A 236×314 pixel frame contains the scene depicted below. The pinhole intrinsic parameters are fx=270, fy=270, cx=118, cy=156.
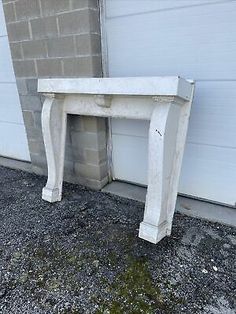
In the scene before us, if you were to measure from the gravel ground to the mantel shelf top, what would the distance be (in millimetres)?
1032

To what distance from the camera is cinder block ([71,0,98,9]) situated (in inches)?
84.7

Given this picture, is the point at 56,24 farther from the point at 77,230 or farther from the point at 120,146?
the point at 77,230

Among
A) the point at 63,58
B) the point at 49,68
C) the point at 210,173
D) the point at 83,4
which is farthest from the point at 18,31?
the point at 210,173

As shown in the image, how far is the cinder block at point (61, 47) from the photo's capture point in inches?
92.0

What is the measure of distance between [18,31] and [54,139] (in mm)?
1152

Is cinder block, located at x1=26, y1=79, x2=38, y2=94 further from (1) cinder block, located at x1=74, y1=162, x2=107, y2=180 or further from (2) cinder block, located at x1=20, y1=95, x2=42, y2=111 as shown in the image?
(1) cinder block, located at x1=74, y1=162, x2=107, y2=180

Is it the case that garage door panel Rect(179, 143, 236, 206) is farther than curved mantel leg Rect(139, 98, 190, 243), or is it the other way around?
garage door panel Rect(179, 143, 236, 206)

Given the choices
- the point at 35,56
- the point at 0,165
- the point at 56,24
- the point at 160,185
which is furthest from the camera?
the point at 0,165

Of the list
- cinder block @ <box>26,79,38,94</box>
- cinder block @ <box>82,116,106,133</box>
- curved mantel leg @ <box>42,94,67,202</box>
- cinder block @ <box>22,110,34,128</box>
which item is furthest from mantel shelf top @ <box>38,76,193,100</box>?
cinder block @ <box>22,110,34,128</box>

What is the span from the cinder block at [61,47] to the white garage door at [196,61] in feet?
1.06

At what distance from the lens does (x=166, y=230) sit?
6.51ft

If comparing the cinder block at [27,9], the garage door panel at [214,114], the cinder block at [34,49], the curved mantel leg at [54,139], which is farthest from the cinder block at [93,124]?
the cinder block at [27,9]

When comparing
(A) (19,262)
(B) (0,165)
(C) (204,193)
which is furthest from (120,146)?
(B) (0,165)

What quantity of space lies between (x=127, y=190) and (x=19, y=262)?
47.0 inches
